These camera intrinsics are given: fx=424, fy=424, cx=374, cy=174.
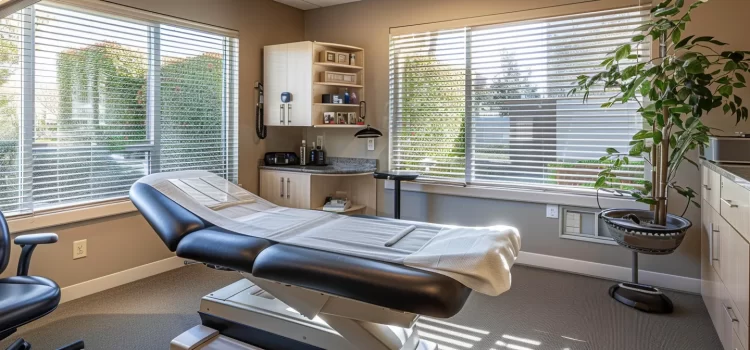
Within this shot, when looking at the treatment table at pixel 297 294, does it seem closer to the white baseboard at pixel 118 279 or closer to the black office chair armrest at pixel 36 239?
the black office chair armrest at pixel 36 239

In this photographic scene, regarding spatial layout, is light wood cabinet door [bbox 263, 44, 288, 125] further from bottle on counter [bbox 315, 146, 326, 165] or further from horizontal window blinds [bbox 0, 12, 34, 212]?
horizontal window blinds [bbox 0, 12, 34, 212]

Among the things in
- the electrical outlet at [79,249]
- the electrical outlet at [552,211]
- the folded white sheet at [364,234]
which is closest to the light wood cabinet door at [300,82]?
the folded white sheet at [364,234]

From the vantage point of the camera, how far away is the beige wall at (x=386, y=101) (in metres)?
2.86

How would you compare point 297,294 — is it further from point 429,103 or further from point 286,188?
point 429,103

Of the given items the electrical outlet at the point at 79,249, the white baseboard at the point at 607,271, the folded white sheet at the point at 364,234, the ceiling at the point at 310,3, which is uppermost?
the ceiling at the point at 310,3

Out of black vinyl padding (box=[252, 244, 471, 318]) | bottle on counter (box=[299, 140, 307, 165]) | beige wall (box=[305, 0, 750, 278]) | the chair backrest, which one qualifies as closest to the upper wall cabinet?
beige wall (box=[305, 0, 750, 278])

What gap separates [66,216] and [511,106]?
3.38m

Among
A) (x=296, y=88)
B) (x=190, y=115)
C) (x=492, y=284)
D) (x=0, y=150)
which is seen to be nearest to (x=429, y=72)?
(x=296, y=88)

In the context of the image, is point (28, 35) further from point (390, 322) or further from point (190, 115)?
point (390, 322)

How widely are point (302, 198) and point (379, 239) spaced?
215 cm

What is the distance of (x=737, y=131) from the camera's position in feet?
9.15

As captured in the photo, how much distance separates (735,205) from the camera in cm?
185

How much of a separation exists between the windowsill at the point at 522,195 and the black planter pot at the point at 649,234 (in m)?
0.47

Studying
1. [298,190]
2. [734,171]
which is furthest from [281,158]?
[734,171]
